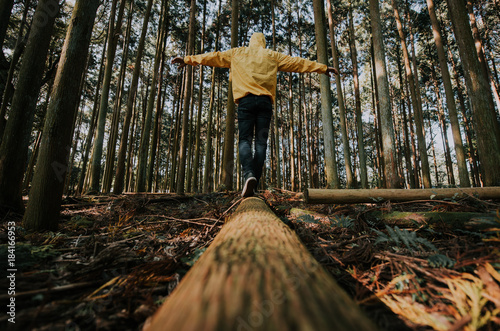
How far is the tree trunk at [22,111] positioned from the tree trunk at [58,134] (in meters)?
0.90

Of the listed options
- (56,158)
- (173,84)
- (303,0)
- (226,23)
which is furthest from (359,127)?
(173,84)

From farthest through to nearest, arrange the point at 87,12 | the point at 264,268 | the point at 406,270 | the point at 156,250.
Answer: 1. the point at 87,12
2. the point at 156,250
3. the point at 406,270
4. the point at 264,268

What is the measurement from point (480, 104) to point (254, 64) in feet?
13.4

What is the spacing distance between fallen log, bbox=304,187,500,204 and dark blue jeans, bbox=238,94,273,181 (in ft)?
2.77

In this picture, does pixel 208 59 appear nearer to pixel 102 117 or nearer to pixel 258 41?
pixel 258 41

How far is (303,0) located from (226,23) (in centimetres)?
516

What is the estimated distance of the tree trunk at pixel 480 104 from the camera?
3.49 meters

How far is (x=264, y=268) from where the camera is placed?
0.51 metres

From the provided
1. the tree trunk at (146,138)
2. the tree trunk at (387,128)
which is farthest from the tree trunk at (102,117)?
the tree trunk at (387,128)

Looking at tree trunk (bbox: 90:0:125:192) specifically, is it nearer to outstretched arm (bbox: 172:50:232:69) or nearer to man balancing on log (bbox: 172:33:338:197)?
outstretched arm (bbox: 172:50:232:69)

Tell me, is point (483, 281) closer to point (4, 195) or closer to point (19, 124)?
point (4, 195)

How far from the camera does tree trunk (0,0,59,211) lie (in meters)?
2.33

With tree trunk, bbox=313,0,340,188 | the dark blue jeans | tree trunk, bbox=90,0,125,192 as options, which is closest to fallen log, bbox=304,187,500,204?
the dark blue jeans

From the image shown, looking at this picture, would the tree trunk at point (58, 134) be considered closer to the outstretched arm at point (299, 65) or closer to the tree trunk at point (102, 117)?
the outstretched arm at point (299, 65)
